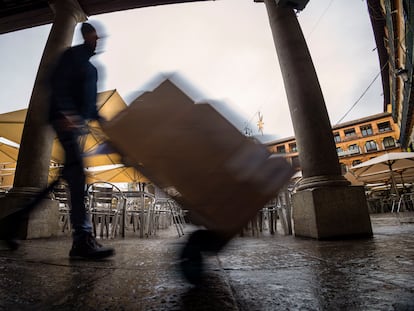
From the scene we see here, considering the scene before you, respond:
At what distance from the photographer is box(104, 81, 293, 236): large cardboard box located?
891 millimetres

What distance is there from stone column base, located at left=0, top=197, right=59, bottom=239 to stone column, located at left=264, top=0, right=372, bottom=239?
3.71 m

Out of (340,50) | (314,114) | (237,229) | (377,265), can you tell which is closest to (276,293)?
(237,229)

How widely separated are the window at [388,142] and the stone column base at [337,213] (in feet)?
121

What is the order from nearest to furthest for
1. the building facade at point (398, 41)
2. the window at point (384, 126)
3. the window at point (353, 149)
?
the building facade at point (398, 41), the window at point (384, 126), the window at point (353, 149)

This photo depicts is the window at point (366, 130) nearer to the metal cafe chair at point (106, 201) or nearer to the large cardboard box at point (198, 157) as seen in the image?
the metal cafe chair at point (106, 201)

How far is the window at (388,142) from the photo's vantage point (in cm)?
3050

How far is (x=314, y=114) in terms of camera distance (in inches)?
110

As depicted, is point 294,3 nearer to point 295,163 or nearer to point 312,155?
point 312,155

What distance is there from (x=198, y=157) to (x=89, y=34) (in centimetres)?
182

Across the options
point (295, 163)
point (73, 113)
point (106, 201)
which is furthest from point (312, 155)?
point (106, 201)

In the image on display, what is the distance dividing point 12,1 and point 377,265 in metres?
8.75

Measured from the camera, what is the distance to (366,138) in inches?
1254

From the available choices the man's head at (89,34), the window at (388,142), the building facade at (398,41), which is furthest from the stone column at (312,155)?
the window at (388,142)

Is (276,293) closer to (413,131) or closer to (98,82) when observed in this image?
(98,82)
